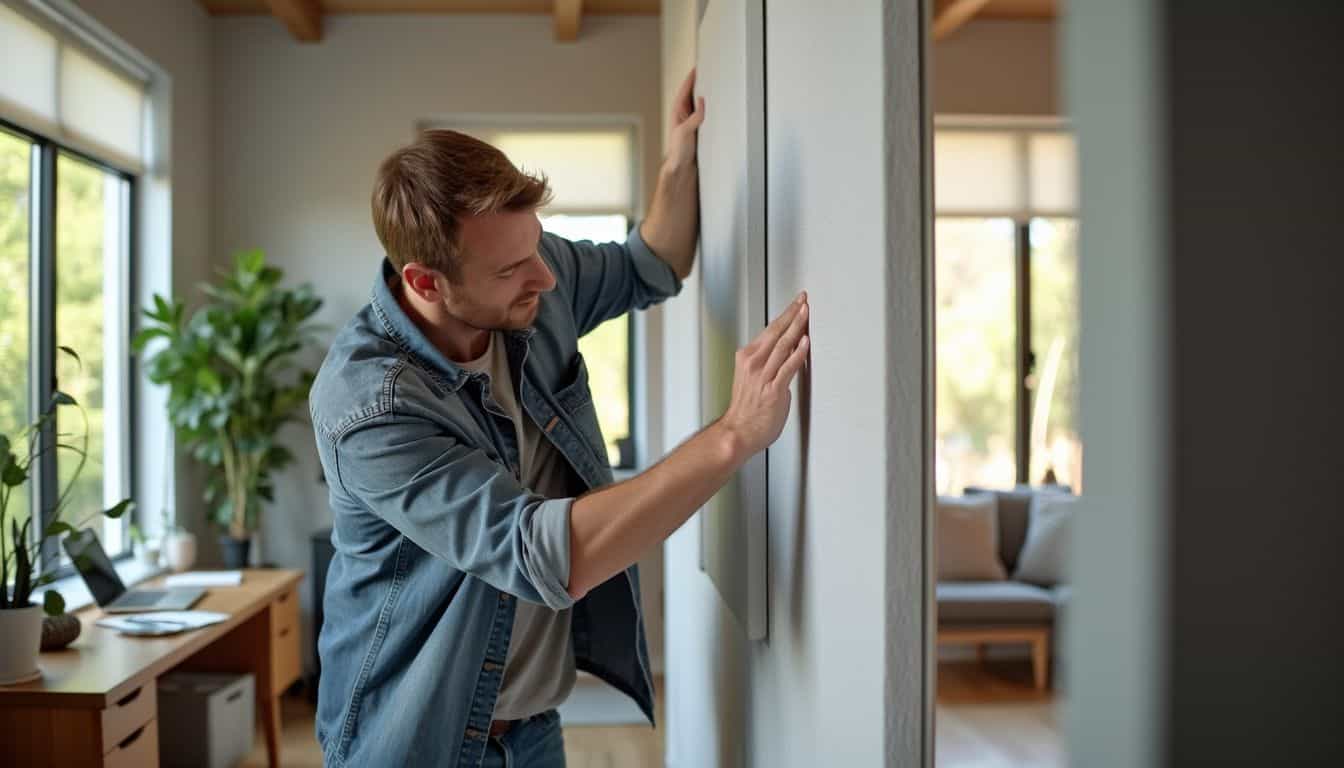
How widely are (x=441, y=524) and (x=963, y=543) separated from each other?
67 centimetres

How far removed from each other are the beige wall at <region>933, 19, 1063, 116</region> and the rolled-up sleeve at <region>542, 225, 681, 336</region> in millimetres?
1004

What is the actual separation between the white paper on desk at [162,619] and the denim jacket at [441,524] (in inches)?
69.7

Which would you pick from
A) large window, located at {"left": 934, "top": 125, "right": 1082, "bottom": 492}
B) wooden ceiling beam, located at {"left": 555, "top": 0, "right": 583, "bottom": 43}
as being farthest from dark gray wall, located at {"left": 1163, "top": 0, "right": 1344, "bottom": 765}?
wooden ceiling beam, located at {"left": 555, "top": 0, "right": 583, "bottom": 43}

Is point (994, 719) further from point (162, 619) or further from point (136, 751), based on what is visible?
point (162, 619)

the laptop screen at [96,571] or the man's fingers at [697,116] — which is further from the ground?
the man's fingers at [697,116]

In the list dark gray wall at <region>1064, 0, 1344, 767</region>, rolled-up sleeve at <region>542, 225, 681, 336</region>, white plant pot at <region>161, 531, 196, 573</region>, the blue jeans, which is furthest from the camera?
white plant pot at <region>161, 531, 196, 573</region>

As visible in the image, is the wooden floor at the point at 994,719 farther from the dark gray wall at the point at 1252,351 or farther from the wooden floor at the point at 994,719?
the dark gray wall at the point at 1252,351

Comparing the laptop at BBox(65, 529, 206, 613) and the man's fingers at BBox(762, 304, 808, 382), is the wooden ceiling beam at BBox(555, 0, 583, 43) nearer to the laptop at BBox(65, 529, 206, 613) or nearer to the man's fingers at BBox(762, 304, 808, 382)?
the laptop at BBox(65, 529, 206, 613)

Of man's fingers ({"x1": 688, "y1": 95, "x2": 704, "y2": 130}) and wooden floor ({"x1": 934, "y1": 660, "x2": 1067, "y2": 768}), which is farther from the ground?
man's fingers ({"x1": 688, "y1": 95, "x2": 704, "y2": 130})

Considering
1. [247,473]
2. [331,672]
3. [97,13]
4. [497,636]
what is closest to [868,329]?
[497,636]

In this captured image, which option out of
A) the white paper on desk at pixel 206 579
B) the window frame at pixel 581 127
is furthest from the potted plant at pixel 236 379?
the window frame at pixel 581 127

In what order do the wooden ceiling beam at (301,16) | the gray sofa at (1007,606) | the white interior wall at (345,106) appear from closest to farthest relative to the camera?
the gray sofa at (1007,606), the wooden ceiling beam at (301,16), the white interior wall at (345,106)

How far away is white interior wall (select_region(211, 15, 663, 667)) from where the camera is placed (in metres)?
5.38

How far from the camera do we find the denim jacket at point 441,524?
51.4 inches
